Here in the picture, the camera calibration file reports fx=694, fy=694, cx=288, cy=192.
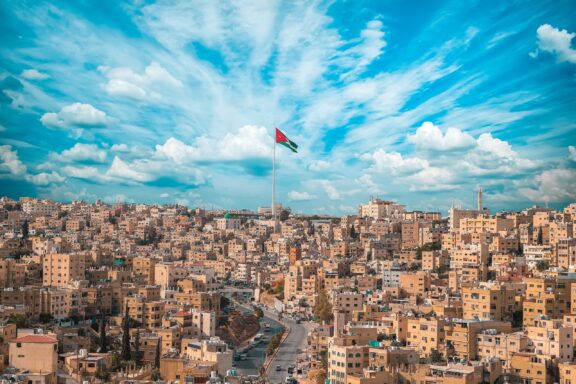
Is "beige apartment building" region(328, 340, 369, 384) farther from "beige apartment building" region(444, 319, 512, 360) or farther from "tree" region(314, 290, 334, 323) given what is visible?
"tree" region(314, 290, 334, 323)

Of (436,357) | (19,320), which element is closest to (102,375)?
(19,320)

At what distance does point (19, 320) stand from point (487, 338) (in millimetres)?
12531

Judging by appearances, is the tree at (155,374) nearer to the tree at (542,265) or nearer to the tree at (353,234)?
the tree at (542,265)

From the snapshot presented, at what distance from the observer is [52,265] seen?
26016 mm

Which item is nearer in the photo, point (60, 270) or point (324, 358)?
point (324, 358)

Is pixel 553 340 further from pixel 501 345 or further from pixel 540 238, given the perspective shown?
pixel 540 238

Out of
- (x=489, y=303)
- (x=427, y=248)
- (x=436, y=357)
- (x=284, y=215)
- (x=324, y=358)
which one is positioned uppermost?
(x=284, y=215)

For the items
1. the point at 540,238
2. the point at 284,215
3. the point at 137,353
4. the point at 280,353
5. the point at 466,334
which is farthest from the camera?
the point at 284,215

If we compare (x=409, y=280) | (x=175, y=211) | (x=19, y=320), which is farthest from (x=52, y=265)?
(x=175, y=211)

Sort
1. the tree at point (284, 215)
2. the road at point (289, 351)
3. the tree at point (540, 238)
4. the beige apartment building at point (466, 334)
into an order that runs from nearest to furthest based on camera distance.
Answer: the beige apartment building at point (466, 334) < the road at point (289, 351) < the tree at point (540, 238) < the tree at point (284, 215)

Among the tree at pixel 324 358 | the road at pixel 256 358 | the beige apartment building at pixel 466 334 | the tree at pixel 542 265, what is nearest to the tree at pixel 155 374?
the road at pixel 256 358

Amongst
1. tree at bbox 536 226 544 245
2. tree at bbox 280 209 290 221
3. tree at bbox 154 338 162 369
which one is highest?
tree at bbox 280 209 290 221

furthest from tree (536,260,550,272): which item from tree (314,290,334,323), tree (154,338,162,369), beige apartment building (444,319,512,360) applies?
tree (154,338,162,369)

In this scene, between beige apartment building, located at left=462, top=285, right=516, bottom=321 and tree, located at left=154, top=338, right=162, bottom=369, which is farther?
beige apartment building, located at left=462, top=285, right=516, bottom=321
